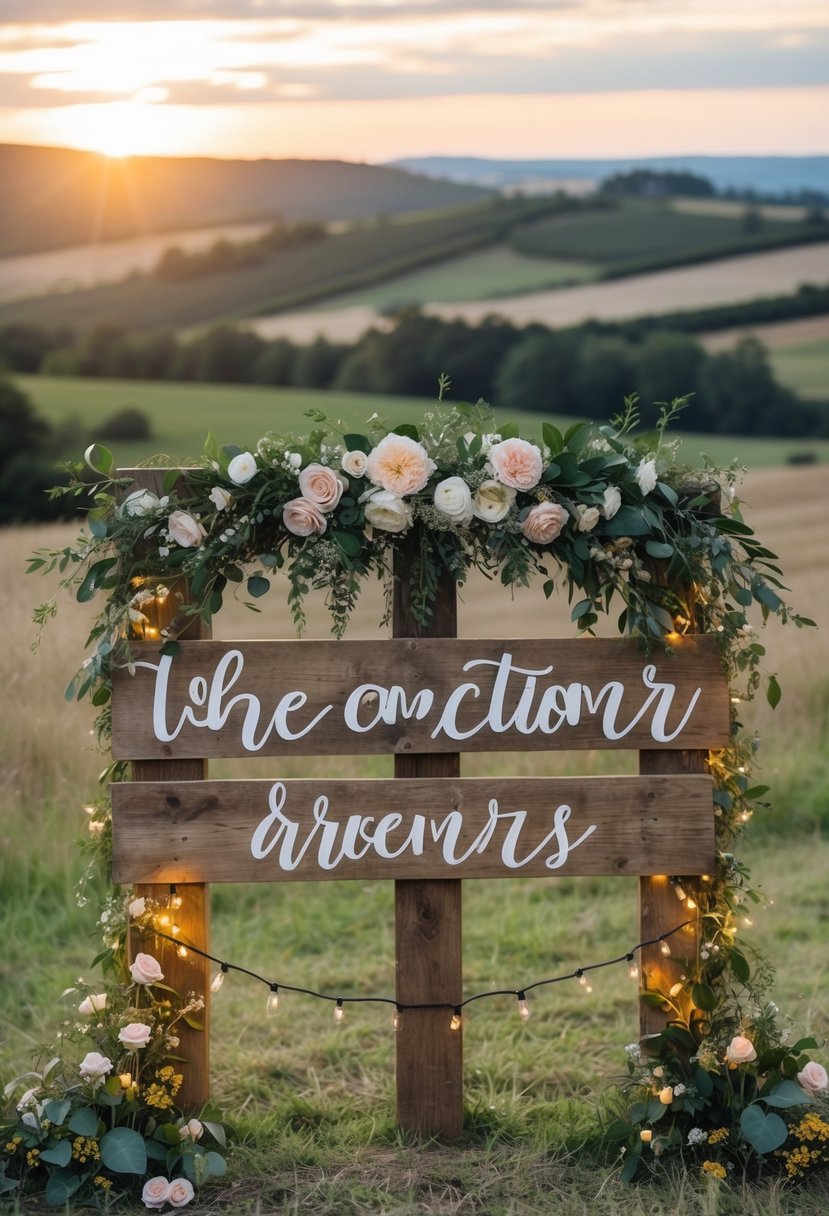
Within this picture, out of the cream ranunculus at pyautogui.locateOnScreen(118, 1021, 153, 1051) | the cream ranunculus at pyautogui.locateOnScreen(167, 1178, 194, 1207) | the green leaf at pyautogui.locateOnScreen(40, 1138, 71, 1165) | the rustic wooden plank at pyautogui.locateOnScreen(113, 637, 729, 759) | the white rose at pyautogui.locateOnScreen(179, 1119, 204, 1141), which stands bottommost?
the cream ranunculus at pyautogui.locateOnScreen(167, 1178, 194, 1207)

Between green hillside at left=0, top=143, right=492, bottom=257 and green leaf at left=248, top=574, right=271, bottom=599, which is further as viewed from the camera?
green hillside at left=0, top=143, right=492, bottom=257

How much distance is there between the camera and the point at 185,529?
252 centimetres

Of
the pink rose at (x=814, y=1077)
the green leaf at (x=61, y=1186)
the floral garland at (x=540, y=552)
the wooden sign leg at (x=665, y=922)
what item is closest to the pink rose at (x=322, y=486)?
the floral garland at (x=540, y=552)

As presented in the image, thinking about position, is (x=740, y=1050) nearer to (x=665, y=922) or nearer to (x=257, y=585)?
(x=665, y=922)

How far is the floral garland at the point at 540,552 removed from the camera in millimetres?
2525

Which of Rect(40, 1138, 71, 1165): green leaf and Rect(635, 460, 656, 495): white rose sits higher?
Rect(635, 460, 656, 495): white rose

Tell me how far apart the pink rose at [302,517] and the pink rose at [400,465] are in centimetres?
14

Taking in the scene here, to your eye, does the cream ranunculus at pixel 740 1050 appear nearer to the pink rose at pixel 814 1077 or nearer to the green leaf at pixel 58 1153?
the pink rose at pixel 814 1077

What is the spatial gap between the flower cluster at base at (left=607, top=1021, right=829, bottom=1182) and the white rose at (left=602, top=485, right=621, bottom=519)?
116 centimetres

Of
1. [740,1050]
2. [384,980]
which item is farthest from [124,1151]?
[384,980]

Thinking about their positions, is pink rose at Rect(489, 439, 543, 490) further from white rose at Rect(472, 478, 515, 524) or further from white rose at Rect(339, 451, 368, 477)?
white rose at Rect(339, 451, 368, 477)

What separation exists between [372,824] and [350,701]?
28cm

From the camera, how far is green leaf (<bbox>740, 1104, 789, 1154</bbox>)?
2.49m

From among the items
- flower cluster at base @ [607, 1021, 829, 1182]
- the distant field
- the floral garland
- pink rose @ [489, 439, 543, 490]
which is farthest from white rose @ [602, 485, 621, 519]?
the distant field
